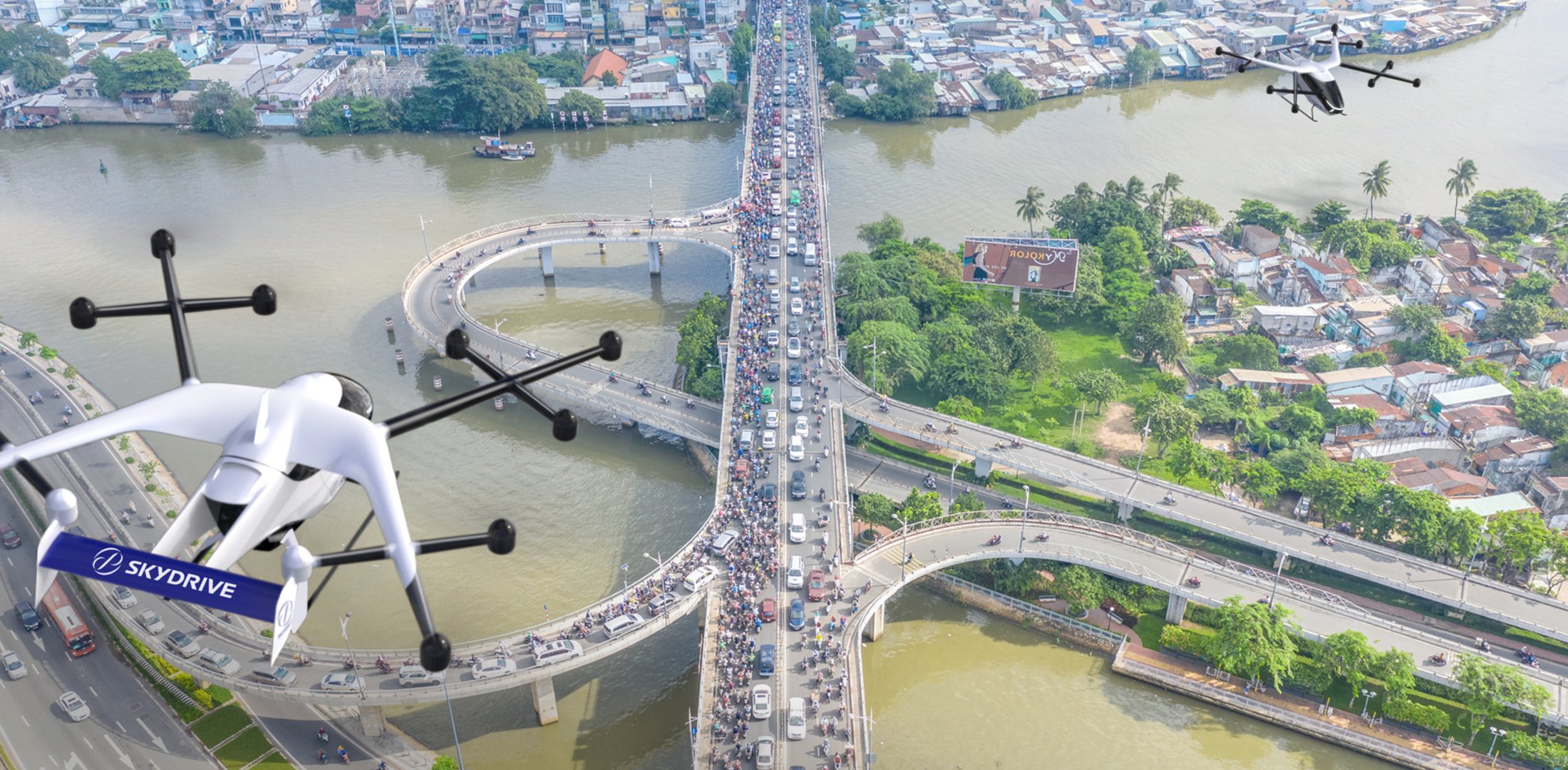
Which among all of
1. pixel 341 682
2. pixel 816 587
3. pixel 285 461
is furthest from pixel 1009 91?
pixel 285 461

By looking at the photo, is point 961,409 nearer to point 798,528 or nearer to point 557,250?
point 798,528

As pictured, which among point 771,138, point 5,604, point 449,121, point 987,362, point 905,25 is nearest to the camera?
point 5,604

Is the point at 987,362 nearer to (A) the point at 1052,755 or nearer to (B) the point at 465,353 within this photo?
(A) the point at 1052,755

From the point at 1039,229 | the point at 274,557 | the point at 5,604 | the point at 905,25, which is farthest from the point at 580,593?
the point at 905,25

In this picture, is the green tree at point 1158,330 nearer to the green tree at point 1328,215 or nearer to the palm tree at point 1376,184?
the green tree at point 1328,215

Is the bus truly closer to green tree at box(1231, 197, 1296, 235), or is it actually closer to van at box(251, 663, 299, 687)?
van at box(251, 663, 299, 687)

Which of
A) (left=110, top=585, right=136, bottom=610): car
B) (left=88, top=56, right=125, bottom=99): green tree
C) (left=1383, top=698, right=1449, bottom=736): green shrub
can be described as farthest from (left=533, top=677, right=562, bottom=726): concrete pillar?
(left=88, top=56, right=125, bottom=99): green tree

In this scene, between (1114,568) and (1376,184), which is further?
(1376,184)

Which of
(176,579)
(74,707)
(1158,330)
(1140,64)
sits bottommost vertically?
(74,707)
